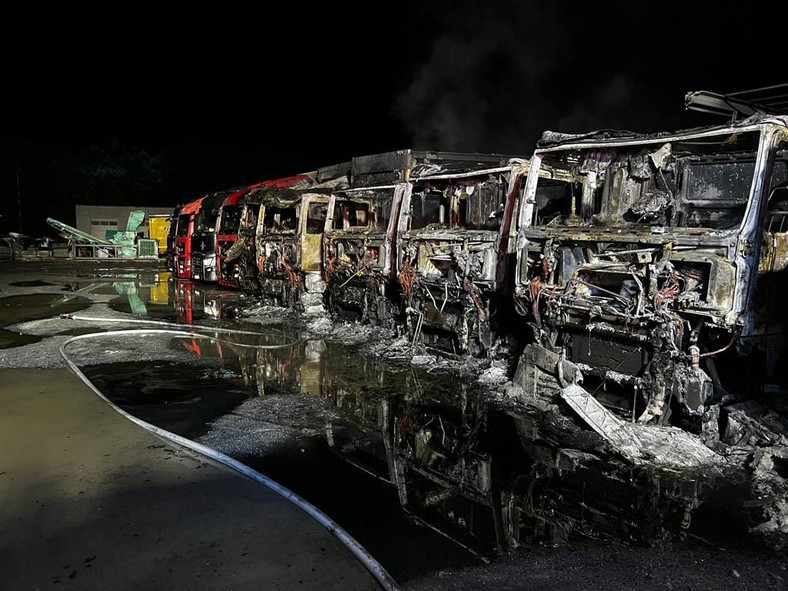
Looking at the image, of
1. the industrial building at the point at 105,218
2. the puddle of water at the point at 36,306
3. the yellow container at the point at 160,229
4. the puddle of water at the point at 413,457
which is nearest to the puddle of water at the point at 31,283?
the puddle of water at the point at 36,306

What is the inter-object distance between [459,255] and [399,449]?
324cm

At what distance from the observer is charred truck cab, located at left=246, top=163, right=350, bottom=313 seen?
1121 cm

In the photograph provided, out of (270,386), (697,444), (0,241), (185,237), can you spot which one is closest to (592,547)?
(697,444)

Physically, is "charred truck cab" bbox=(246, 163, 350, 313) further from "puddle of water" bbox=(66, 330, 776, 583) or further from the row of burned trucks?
"puddle of water" bbox=(66, 330, 776, 583)

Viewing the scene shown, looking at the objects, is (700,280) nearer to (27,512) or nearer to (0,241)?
(27,512)

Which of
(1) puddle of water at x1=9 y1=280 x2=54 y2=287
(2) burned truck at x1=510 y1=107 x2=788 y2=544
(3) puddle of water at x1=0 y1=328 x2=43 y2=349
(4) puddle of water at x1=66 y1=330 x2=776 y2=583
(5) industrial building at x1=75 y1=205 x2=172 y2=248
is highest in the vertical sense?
(5) industrial building at x1=75 y1=205 x2=172 y2=248

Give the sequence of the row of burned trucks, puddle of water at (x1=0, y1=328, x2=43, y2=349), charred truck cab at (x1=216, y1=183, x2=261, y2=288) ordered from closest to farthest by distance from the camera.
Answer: the row of burned trucks < puddle of water at (x1=0, y1=328, x2=43, y2=349) < charred truck cab at (x1=216, y1=183, x2=261, y2=288)

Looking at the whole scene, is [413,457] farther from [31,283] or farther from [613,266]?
[31,283]

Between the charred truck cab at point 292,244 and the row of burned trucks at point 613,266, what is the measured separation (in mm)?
2080

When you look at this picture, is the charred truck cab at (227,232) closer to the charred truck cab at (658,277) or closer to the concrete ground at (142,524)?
the charred truck cab at (658,277)

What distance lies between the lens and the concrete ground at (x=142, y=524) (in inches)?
109

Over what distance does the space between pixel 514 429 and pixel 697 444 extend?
151cm

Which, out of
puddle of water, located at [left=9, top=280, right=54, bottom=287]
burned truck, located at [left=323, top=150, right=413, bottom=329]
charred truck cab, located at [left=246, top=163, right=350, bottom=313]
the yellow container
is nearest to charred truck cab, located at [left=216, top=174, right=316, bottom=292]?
charred truck cab, located at [left=246, top=163, right=350, bottom=313]

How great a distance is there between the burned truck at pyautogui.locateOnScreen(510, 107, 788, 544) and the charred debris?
0.05ft
